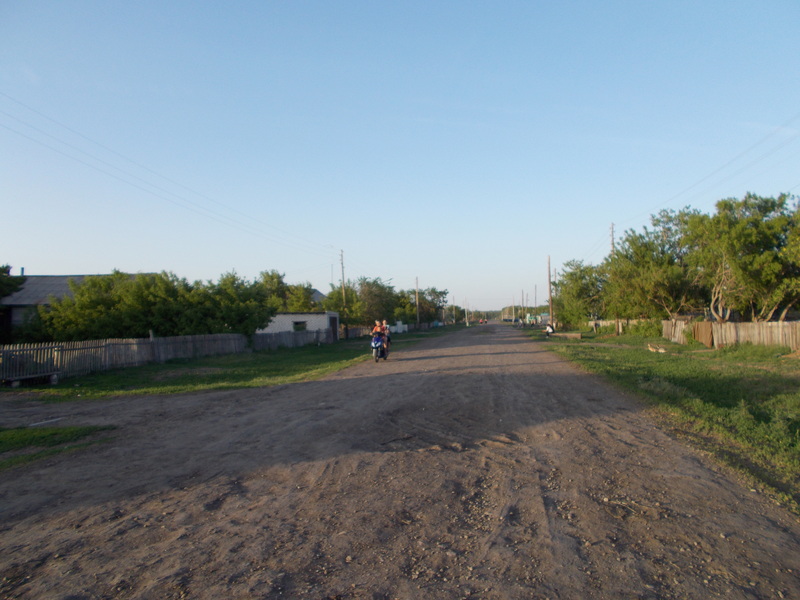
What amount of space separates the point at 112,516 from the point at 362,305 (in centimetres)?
4695

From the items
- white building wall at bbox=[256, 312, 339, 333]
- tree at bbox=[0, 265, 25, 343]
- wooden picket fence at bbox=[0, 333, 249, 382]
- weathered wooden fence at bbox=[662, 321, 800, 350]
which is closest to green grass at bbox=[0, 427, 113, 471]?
wooden picket fence at bbox=[0, 333, 249, 382]

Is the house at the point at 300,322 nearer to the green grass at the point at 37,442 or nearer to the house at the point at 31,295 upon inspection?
the house at the point at 31,295

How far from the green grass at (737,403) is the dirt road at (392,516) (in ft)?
2.22

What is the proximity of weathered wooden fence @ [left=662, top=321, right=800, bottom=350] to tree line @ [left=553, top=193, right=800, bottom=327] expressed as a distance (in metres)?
2.16

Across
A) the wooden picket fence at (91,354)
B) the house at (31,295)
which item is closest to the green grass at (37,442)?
the wooden picket fence at (91,354)

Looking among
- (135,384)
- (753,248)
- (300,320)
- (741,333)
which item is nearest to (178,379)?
(135,384)

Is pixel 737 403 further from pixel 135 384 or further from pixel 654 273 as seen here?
pixel 654 273

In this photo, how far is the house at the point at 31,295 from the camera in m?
31.1

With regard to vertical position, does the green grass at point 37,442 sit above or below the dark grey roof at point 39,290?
below

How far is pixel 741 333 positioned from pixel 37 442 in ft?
92.1

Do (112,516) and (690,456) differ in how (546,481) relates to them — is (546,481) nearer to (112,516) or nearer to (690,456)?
(690,456)

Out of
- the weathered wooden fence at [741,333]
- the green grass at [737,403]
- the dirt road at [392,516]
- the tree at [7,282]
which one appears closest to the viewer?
the dirt road at [392,516]

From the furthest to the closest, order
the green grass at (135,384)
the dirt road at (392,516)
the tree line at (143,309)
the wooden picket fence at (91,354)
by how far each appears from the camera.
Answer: the tree line at (143,309), the wooden picket fence at (91,354), the green grass at (135,384), the dirt road at (392,516)

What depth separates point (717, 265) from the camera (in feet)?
98.9
